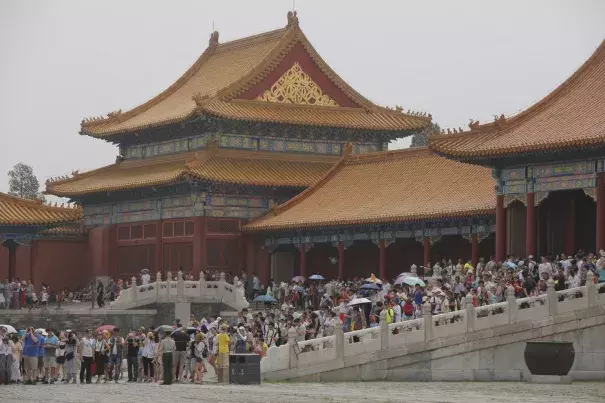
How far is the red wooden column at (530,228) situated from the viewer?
54.8 m

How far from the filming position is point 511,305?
151 ft

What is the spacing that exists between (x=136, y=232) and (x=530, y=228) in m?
25.7

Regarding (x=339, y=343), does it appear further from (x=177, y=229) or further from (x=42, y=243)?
(x=42, y=243)

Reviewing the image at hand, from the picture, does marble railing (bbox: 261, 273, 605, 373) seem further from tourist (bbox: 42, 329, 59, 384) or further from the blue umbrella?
the blue umbrella

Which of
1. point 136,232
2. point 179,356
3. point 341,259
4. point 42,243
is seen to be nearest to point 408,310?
→ point 179,356

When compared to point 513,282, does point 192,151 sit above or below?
above

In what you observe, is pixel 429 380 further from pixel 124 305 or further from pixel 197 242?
pixel 197 242

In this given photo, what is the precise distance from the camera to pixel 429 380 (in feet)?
152

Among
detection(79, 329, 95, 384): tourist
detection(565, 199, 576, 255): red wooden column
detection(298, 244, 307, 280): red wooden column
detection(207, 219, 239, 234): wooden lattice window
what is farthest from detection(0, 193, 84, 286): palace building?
detection(565, 199, 576, 255): red wooden column

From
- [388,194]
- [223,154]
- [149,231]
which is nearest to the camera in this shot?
[388,194]

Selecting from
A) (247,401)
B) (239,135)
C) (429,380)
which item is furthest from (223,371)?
(239,135)

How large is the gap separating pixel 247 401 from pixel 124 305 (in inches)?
1113

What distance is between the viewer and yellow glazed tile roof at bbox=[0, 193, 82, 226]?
70312 mm

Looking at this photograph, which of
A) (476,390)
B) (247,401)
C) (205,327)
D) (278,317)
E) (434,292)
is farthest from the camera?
(278,317)
